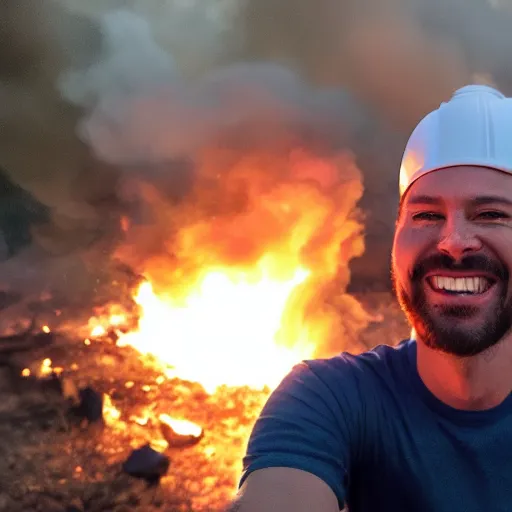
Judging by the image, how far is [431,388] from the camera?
A: 2.03 m

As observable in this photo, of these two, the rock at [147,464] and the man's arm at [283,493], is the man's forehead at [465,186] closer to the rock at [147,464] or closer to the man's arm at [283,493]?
the man's arm at [283,493]

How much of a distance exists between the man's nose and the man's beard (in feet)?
0.11

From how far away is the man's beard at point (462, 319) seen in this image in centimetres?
200

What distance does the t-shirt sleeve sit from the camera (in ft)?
5.78

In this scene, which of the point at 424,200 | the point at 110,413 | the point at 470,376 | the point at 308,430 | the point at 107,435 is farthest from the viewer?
the point at 110,413

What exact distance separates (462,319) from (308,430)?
0.81 meters

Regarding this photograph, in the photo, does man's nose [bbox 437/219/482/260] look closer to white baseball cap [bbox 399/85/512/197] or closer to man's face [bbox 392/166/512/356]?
man's face [bbox 392/166/512/356]

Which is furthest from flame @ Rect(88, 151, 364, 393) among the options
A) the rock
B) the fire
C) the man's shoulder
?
the man's shoulder

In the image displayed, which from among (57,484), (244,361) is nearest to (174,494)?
(57,484)

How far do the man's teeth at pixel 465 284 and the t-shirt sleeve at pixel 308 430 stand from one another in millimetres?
616

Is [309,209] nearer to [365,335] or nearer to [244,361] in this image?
[365,335]

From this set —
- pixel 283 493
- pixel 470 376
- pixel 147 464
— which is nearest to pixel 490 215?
pixel 470 376

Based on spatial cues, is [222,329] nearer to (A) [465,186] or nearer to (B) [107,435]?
(B) [107,435]

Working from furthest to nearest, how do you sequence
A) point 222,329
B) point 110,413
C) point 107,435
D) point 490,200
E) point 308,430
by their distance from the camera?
point 222,329
point 110,413
point 107,435
point 490,200
point 308,430
